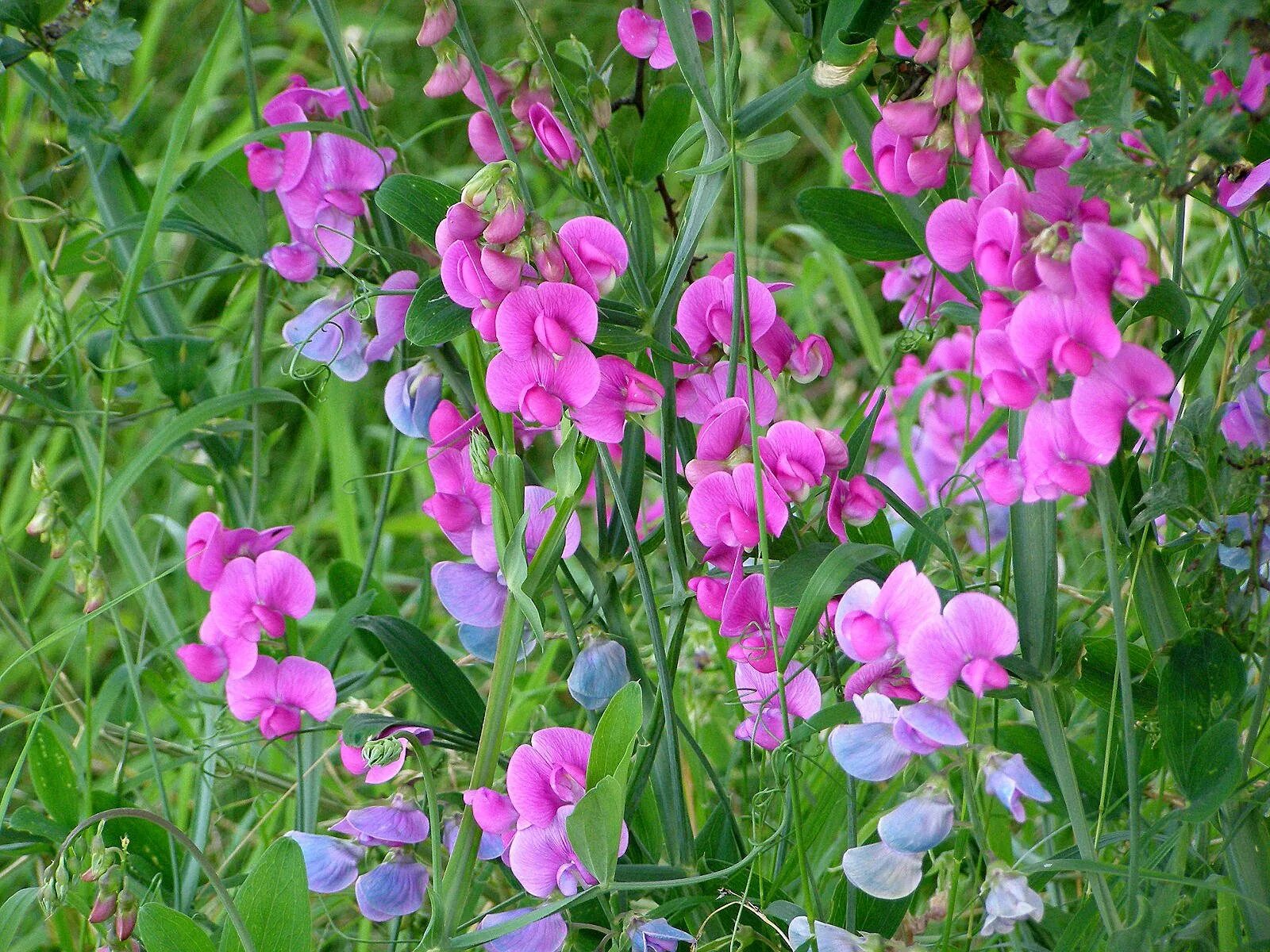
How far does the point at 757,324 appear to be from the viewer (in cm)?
69

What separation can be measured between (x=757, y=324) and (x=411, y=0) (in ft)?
7.58

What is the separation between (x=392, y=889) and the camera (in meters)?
0.73

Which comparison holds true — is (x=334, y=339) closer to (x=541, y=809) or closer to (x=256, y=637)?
(x=256, y=637)

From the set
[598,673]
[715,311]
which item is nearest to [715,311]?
[715,311]

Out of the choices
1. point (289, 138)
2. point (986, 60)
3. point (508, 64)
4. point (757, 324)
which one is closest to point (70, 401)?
point (289, 138)

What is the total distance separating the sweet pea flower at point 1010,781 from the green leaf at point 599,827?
18 cm

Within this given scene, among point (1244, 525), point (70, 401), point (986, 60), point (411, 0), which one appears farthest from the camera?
point (411, 0)

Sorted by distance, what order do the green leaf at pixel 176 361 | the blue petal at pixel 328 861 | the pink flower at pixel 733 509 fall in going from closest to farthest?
the pink flower at pixel 733 509, the blue petal at pixel 328 861, the green leaf at pixel 176 361

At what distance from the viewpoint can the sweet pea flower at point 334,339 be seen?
0.82 meters

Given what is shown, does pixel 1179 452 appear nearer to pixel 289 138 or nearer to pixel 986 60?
pixel 986 60

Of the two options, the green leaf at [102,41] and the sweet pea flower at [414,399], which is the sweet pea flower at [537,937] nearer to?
the sweet pea flower at [414,399]

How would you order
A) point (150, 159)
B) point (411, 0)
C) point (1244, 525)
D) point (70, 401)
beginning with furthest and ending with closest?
point (411, 0) → point (150, 159) → point (70, 401) → point (1244, 525)

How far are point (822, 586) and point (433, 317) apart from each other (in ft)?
0.82

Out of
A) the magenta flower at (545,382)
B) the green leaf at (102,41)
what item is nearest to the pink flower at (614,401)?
the magenta flower at (545,382)
